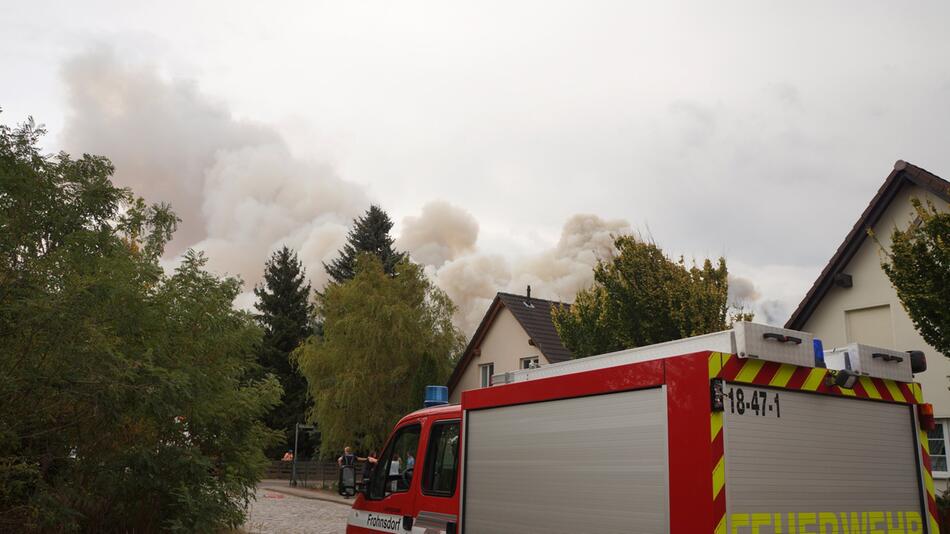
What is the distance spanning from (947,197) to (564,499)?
13971 mm

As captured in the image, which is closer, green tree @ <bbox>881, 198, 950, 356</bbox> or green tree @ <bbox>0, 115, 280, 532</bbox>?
green tree @ <bbox>0, 115, 280, 532</bbox>

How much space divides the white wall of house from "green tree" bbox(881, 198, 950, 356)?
5.01 m

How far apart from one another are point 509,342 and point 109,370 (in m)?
22.2

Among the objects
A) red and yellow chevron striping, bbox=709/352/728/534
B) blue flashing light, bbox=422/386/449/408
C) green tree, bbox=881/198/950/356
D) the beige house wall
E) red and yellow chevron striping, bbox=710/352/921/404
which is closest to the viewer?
red and yellow chevron striping, bbox=709/352/728/534

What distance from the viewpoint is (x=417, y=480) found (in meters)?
6.91

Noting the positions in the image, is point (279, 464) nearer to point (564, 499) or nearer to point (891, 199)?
point (891, 199)

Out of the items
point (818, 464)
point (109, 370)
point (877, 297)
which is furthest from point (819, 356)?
point (877, 297)

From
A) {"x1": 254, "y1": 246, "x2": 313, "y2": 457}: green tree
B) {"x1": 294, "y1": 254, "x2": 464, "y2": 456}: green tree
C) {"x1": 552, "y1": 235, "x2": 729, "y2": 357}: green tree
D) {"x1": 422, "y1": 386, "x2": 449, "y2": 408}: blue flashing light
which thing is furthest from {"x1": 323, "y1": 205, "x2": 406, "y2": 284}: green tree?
{"x1": 422, "y1": 386, "x2": 449, "y2": 408}: blue flashing light

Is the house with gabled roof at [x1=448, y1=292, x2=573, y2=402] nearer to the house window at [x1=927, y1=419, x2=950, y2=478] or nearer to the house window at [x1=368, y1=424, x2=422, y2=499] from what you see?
the house window at [x1=927, y1=419, x2=950, y2=478]

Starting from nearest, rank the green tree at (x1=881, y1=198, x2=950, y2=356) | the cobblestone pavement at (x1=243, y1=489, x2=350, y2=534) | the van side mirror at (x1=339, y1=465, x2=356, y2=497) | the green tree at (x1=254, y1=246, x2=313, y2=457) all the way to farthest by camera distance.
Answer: the van side mirror at (x1=339, y1=465, x2=356, y2=497) < the green tree at (x1=881, y1=198, x2=950, y2=356) < the cobblestone pavement at (x1=243, y1=489, x2=350, y2=534) < the green tree at (x1=254, y1=246, x2=313, y2=457)

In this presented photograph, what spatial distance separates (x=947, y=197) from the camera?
51.4ft

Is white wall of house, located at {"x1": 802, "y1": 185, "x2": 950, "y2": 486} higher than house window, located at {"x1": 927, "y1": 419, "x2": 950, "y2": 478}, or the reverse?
white wall of house, located at {"x1": 802, "y1": 185, "x2": 950, "y2": 486}

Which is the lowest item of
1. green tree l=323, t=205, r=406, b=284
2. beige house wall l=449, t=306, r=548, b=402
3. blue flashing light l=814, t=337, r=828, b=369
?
blue flashing light l=814, t=337, r=828, b=369

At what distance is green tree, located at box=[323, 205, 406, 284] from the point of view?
56156 millimetres
